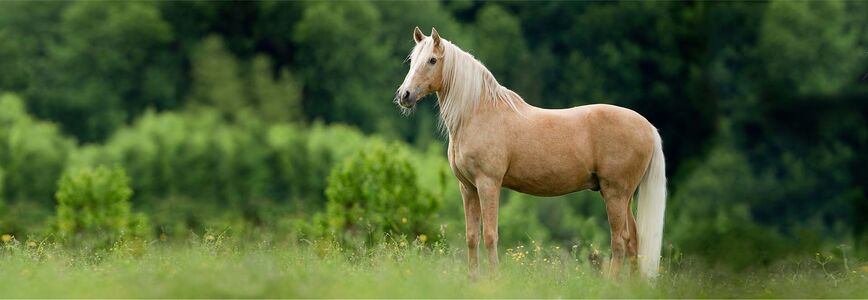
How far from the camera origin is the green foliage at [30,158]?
75.0ft

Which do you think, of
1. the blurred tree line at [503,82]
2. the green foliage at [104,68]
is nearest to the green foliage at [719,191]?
the blurred tree line at [503,82]

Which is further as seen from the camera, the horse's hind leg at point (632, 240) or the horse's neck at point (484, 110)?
the horse's hind leg at point (632, 240)

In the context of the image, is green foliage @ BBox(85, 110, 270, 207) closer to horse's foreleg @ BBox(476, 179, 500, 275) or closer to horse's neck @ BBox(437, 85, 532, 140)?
horse's neck @ BBox(437, 85, 532, 140)

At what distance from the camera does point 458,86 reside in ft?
32.7

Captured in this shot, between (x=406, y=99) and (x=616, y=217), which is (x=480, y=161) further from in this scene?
(x=616, y=217)

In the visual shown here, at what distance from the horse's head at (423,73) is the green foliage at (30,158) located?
1117 centimetres

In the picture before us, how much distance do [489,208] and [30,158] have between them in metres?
20.9

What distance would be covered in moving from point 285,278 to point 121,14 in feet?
107

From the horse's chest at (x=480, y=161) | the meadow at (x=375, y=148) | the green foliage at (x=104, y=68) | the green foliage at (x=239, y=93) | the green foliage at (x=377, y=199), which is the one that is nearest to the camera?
the horse's chest at (x=480, y=161)

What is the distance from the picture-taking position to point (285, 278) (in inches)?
345

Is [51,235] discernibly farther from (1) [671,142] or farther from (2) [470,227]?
(1) [671,142]

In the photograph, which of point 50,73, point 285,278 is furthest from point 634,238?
point 50,73

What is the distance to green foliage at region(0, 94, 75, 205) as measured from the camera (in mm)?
22859

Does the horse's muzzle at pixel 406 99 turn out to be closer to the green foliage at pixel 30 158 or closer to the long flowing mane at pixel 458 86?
the long flowing mane at pixel 458 86
